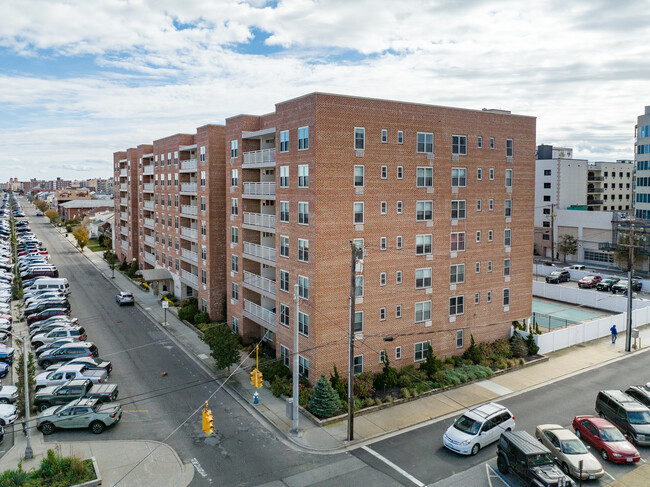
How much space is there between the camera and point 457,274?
3619 centimetres

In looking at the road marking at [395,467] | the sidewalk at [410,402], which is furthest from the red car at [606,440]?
the road marking at [395,467]

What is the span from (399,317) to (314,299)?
6579 mm

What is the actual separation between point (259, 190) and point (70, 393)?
700 inches

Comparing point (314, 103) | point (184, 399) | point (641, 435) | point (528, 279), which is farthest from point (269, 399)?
point (528, 279)

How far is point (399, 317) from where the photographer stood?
33438 mm

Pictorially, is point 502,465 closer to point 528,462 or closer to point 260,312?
point 528,462

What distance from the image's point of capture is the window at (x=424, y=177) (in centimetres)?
3378

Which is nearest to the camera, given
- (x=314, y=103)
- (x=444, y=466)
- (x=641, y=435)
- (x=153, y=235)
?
→ (x=444, y=466)

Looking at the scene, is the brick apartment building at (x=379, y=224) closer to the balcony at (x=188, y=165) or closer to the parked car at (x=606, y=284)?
the balcony at (x=188, y=165)

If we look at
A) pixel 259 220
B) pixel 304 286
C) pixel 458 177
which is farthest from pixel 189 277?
pixel 458 177

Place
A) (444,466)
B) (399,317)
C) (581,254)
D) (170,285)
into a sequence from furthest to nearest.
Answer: (581,254), (170,285), (399,317), (444,466)

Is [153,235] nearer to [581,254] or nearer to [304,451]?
[304,451]

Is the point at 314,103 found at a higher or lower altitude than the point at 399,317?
higher

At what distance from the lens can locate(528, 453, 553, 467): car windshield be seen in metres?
21.0
